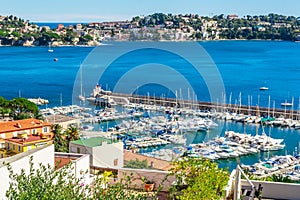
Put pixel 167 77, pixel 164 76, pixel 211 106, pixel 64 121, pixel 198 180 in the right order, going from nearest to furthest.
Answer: pixel 198 180
pixel 64 121
pixel 211 106
pixel 167 77
pixel 164 76

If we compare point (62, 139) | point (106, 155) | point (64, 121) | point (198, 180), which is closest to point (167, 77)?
point (64, 121)

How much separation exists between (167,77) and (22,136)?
846 inches

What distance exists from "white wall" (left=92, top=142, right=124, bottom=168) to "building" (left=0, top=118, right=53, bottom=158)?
2.68m

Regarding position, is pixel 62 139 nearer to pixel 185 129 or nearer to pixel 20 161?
pixel 185 129

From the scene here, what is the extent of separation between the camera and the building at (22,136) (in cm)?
981

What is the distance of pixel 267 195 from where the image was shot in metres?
4.20

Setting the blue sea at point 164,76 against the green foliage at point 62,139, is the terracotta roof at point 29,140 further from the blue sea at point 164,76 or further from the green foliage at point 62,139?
the blue sea at point 164,76

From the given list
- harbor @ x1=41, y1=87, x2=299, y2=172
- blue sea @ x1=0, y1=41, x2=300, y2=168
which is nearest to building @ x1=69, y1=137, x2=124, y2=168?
harbor @ x1=41, y1=87, x2=299, y2=172

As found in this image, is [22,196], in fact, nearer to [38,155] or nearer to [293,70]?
[38,155]

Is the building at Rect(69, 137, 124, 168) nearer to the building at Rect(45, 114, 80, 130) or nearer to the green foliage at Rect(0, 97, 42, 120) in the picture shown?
the building at Rect(45, 114, 80, 130)

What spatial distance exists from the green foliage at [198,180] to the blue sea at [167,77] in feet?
35.3

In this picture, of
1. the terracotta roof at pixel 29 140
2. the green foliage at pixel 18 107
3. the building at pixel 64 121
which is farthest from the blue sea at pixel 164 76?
the terracotta roof at pixel 29 140

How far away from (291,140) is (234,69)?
966 inches

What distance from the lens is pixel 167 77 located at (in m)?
31.4
